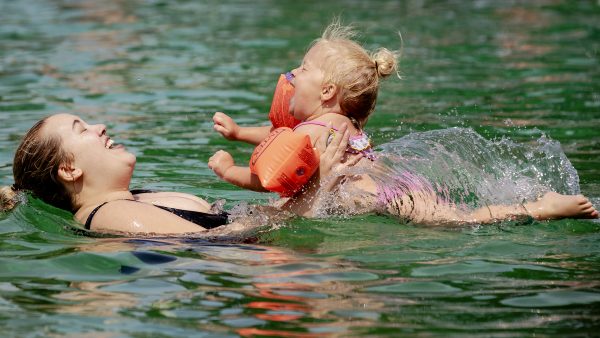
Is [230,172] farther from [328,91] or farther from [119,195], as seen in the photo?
[328,91]

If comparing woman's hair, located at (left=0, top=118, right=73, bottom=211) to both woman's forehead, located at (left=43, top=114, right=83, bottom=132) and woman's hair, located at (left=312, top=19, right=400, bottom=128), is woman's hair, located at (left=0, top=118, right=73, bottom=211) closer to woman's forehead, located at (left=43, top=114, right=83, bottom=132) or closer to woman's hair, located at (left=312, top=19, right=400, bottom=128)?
woman's forehead, located at (left=43, top=114, right=83, bottom=132)

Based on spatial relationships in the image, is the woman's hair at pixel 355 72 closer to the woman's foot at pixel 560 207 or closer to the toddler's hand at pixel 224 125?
the toddler's hand at pixel 224 125

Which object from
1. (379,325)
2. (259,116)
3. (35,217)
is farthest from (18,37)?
(379,325)

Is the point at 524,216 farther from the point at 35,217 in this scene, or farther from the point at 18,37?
the point at 18,37

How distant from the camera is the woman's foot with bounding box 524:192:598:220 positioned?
6.59 meters

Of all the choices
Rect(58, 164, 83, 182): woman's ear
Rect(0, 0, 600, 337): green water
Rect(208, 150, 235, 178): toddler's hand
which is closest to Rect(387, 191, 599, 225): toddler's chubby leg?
Rect(0, 0, 600, 337): green water

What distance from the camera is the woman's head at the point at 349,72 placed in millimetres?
6887

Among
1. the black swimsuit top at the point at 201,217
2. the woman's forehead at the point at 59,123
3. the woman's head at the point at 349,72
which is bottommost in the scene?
the black swimsuit top at the point at 201,217

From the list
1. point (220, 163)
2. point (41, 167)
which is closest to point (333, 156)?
point (220, 163)

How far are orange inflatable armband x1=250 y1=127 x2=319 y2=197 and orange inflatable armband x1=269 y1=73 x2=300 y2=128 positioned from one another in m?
0.67

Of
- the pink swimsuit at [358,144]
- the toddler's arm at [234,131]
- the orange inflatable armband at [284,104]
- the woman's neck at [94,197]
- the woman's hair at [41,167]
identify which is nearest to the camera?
the woman's hair at [41,167]

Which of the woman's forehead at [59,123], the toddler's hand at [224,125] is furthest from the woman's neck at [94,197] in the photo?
the toddler's hand at [224,125]

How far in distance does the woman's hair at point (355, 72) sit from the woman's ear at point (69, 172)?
170 centimetres

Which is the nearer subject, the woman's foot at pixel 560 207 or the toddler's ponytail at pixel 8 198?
the woman's foot at pixel 560 207
